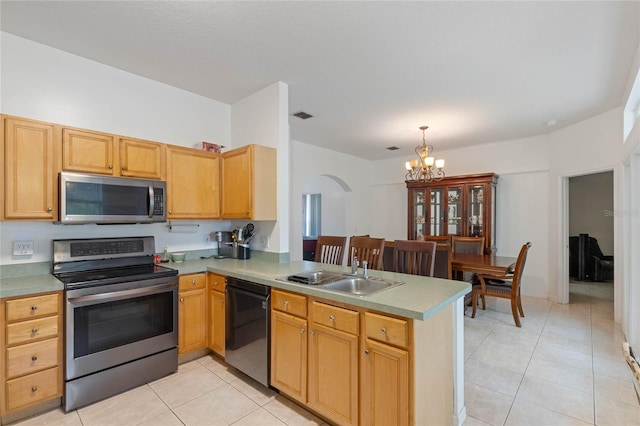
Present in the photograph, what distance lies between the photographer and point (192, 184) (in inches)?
118

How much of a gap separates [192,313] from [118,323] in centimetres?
58

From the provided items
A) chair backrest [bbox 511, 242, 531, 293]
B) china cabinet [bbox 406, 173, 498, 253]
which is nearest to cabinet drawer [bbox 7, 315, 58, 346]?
chair backrest [bbox 511, 242, 531, 293]

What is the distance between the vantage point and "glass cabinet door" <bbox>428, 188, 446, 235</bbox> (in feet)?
18.4

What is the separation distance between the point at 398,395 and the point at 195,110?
3.27m

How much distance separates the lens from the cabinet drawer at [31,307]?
188cm

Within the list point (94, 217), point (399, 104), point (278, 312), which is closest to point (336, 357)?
point (278, 312)

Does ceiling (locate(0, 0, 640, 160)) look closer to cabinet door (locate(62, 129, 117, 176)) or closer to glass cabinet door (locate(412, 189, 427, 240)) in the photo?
cabinet door (locate(62, 129, 117, 176))

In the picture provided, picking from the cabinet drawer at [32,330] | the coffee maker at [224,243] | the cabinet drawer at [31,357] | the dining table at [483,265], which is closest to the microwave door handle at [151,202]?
the coffee maker at [224,243]

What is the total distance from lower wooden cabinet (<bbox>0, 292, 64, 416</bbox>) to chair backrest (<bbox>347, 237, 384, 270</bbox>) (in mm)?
2284

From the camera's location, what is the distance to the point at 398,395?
1531 millimetres

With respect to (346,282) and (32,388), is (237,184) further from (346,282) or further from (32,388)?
(32,388)

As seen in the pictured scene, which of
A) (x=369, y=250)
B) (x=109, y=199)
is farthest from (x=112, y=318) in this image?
(x=369, y=250)

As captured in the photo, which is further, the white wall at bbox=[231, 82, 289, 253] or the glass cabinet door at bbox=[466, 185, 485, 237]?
the glass cabinet door at bbox=[466, 185, 485, 237]

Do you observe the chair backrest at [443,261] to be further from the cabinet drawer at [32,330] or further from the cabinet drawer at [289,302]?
the cabinet drawer at [32,330]
